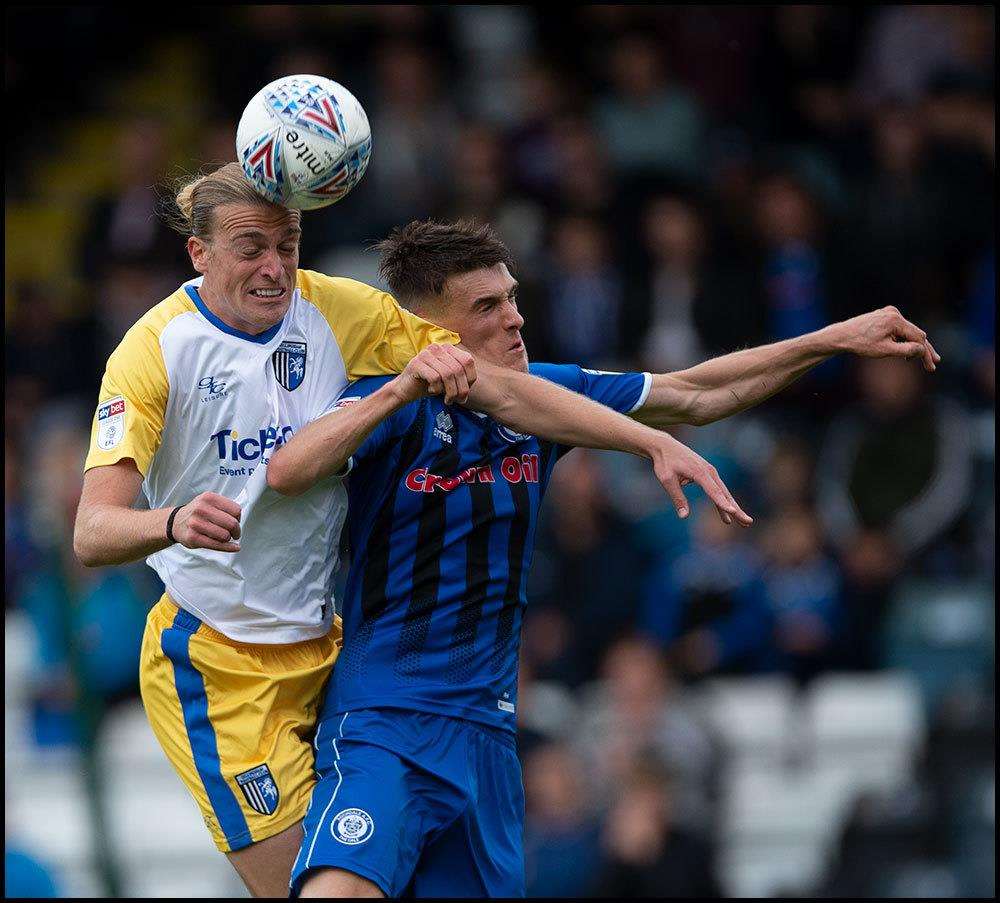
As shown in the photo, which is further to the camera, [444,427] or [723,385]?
[723,385]

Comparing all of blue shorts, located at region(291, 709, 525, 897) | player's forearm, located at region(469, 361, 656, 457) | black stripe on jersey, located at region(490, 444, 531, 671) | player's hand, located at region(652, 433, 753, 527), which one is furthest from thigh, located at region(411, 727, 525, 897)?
player's hand, located at region(652, 433, 753, 527)

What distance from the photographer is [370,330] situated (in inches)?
204

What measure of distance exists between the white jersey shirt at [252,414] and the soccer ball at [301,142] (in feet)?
1.42

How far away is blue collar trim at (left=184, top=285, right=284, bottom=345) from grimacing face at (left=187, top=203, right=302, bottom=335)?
12 mm

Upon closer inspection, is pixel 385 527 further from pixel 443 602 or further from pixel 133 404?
pixel 133 404

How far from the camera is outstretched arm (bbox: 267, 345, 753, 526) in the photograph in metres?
4.60

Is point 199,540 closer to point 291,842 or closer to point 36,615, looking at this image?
point 291,842

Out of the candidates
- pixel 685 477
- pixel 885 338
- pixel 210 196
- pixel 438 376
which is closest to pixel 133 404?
pixel 210 196

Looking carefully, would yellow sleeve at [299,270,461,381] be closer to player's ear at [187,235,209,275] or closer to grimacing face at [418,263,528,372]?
grimacing face at [418,263,528,372]

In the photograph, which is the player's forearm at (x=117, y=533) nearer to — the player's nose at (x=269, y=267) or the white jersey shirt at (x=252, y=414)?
the white jersey shirt at (x=252, y=414)

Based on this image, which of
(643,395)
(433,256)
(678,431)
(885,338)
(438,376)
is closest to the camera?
(438,376)

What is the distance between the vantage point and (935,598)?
10109 millimetres

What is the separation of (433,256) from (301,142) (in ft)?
2.37

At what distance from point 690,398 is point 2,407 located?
20.9 ft
